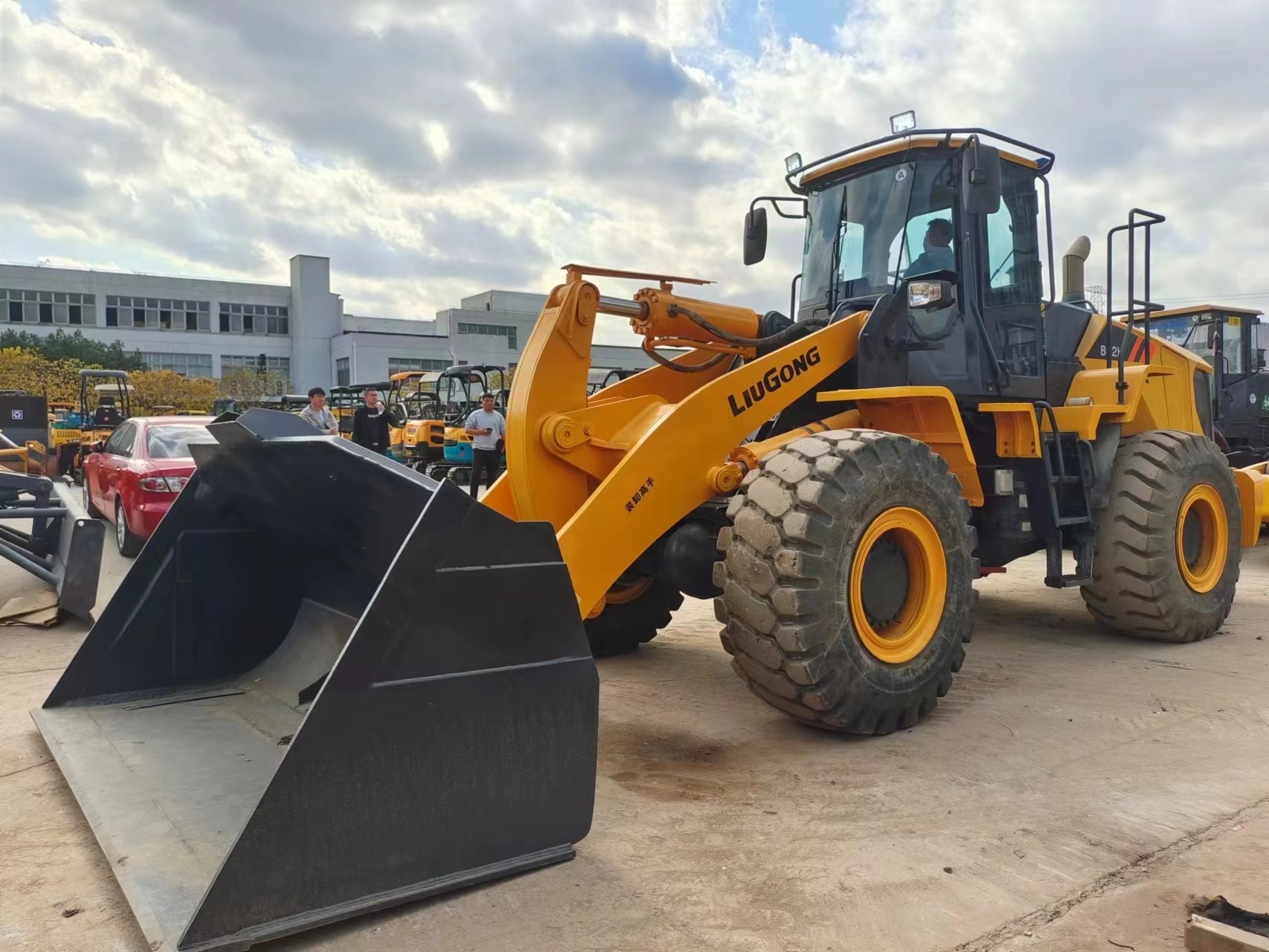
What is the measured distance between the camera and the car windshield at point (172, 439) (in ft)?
31.0

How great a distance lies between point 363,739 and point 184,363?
73.7 metres

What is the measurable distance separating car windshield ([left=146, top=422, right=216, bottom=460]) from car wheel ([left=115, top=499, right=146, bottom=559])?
23.6 inches

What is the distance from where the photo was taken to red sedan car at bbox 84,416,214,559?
29.4 ft

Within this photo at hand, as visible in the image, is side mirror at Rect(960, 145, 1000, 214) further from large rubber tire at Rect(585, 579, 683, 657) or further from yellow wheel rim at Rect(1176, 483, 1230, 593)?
yellow wheel rim at Rect(1176, 483, 1230, 593)

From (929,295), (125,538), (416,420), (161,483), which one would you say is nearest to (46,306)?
(416,420)

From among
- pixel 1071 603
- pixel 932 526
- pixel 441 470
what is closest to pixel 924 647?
pixel 932 526

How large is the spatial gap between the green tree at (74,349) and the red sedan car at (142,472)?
2062 inches

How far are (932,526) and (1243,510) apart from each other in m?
4.66

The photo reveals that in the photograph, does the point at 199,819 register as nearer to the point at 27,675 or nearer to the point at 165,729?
the point at 165,729

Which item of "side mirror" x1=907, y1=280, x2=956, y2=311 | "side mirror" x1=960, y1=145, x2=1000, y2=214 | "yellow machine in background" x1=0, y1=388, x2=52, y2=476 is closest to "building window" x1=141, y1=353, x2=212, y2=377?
"yellow machine in background" x1=0, y1=388, x2=52, y2=476

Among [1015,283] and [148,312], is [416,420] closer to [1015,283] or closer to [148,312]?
[1015,283]

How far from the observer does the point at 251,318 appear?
71.4 meters

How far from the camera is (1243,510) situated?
25.2 feet

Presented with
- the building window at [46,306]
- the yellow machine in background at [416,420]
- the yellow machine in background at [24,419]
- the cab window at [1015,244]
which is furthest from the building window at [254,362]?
the cab window at [1015,244]
